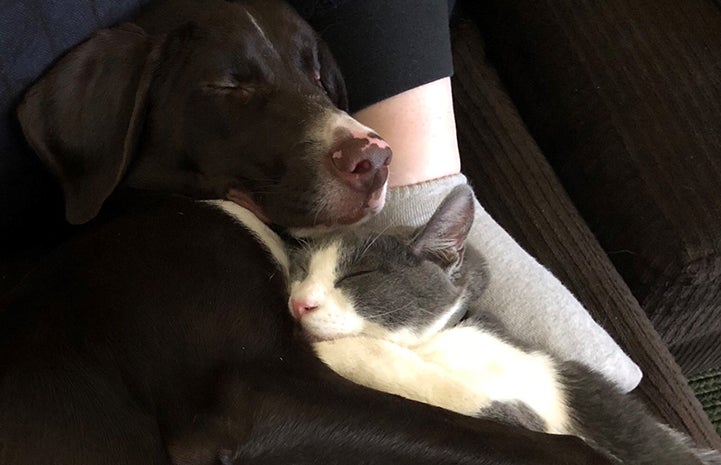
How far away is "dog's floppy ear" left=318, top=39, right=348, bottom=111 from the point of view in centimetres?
131

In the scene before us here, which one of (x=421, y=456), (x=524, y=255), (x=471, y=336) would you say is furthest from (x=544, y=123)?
(x=421, y=456)

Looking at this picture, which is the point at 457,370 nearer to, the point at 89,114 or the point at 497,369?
the point at 497,369

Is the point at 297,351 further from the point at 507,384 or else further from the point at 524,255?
the point at 524,255

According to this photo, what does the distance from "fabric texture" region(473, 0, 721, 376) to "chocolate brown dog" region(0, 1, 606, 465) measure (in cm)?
52

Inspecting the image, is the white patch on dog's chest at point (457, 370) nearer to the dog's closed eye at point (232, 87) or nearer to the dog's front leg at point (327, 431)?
the dog's front leg at point (327, 431)

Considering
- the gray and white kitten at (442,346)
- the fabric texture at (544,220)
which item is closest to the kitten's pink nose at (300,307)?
the gray and white kitten at (442,346)

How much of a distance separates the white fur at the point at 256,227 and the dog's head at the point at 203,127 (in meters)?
0.02

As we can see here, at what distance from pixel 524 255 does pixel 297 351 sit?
51 cm

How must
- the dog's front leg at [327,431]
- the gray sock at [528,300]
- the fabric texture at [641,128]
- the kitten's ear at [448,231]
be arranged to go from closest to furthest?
1. the dog's front leg at [327,431]
2. the kitten's ear at [448,231]
3. the gray sock at [528,300]
4. the fabric texture at [641,128]

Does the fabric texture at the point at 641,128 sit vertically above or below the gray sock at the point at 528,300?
above

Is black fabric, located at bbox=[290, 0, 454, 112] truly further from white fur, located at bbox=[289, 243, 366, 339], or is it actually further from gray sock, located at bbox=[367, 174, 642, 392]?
white fur, located at bbox=[289, 243, 366, 339]

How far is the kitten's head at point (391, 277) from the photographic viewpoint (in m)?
1.15

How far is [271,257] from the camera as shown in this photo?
1085 mm

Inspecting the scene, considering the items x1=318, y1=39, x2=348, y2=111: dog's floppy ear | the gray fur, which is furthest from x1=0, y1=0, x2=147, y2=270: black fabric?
the gray fur
